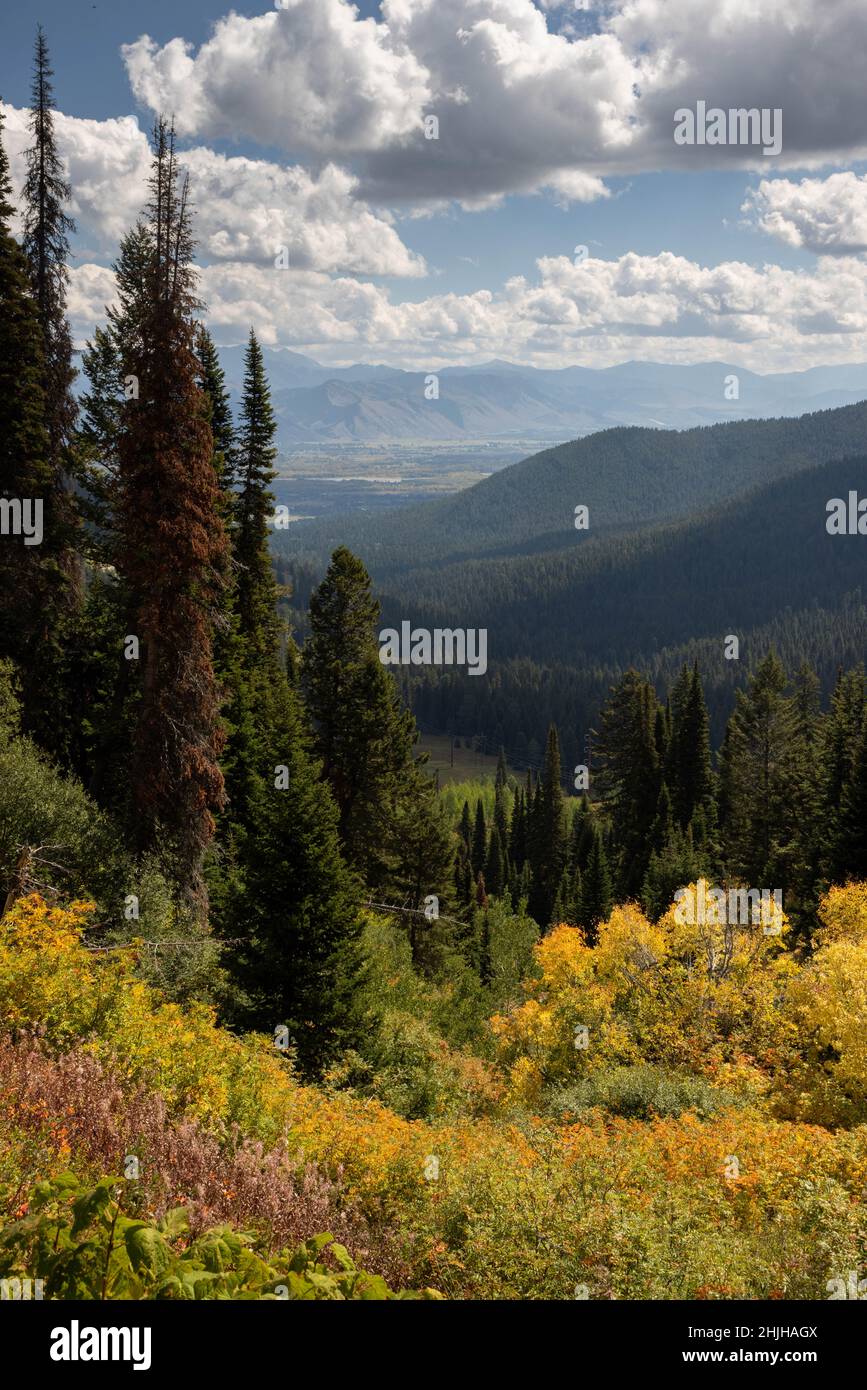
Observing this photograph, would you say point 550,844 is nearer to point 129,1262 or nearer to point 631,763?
point 631,763

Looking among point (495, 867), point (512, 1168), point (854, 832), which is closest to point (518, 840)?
point (495, 867)

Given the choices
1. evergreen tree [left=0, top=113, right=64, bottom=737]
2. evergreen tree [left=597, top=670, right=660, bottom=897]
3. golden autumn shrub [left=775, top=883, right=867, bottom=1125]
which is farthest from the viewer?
evergreen tree [left=597, top=670, right=660, bottom=897]

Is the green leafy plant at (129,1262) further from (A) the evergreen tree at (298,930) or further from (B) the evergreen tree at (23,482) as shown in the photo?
(B) the evergreen tree at (23,482)

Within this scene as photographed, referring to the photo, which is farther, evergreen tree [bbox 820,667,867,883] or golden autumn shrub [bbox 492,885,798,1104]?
evergreen tree [bbox 820,667,867,883]

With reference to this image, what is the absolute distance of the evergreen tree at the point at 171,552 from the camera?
17656 millimetres

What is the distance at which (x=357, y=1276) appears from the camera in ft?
18.0

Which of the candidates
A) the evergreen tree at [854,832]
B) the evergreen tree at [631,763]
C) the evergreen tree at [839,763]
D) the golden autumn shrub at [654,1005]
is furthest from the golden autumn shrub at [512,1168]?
the evergreen tree at [631,763]

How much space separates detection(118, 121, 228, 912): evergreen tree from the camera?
57.9 feet

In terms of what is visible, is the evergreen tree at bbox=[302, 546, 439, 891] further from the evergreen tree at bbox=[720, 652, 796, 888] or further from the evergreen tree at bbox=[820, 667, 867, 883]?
the evergreen tree at bbox=[720, 652, 796, 888]

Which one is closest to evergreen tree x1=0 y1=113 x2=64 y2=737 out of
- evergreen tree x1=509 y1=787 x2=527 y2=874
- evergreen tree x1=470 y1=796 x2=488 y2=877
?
evergreen tree x1=509 y1=787 x2=527 y2=874

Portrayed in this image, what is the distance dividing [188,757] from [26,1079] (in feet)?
37.6
